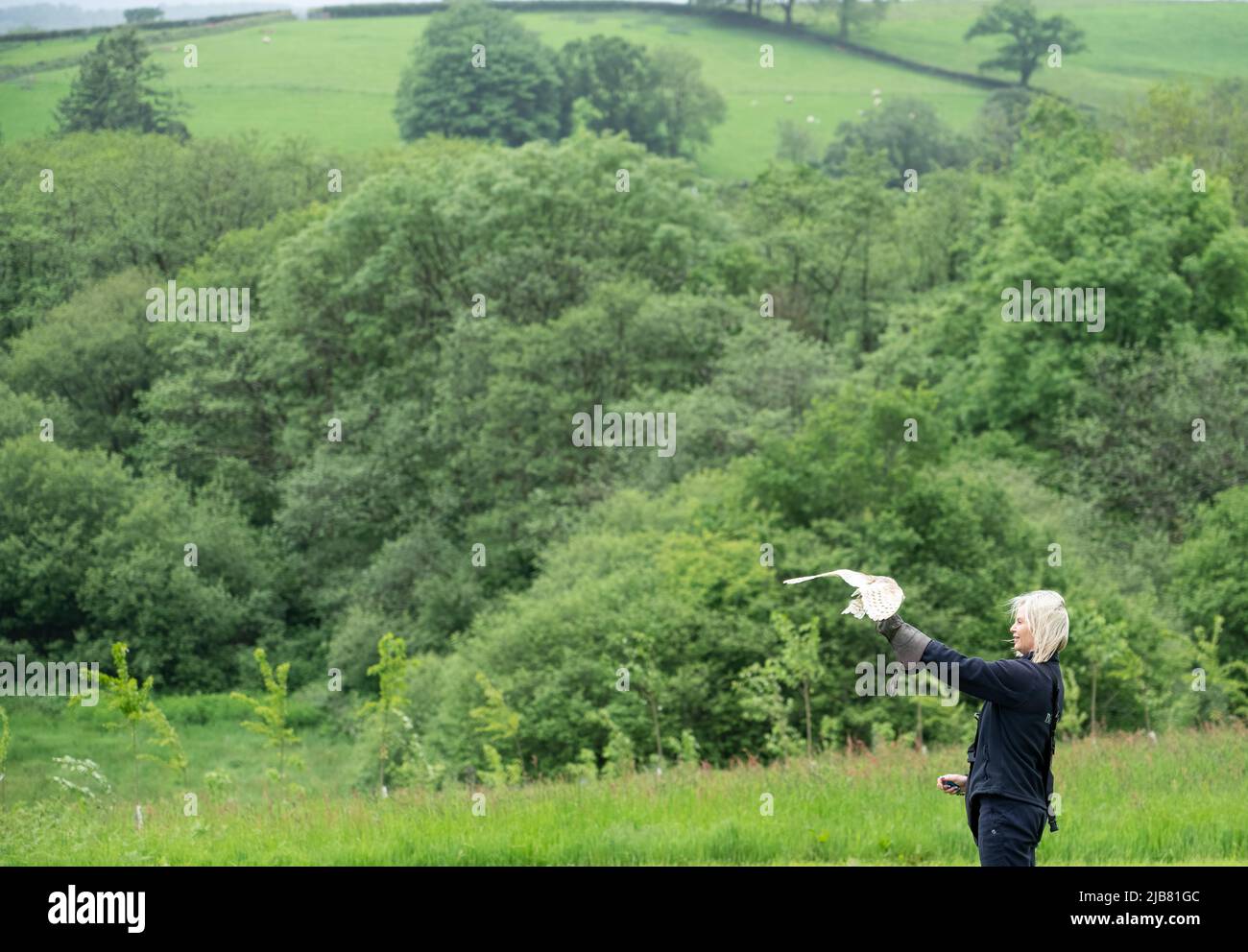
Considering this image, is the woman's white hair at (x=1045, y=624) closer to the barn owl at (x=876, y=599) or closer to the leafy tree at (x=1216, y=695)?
the barn owl at (x=876, y=599)

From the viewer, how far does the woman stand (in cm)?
647

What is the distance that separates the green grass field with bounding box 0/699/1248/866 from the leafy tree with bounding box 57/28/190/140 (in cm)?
8063

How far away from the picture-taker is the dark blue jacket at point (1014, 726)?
643 cm

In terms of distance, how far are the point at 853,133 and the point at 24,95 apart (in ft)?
179

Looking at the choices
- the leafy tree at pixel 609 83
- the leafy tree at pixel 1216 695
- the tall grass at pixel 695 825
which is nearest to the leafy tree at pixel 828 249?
the leafy tree at pixel 609 83

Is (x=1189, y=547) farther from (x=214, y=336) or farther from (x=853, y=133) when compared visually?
(x=853, y=133)

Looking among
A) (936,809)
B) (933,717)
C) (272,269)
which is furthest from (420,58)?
(936,809)

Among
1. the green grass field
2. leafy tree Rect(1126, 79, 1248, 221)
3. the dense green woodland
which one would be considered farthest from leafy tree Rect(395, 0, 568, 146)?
the green grass field

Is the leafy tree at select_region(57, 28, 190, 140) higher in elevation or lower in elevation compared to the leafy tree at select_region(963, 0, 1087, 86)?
lower

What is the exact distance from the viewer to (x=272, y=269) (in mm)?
58219

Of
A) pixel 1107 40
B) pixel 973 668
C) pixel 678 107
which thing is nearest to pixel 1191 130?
pixel 1107 40

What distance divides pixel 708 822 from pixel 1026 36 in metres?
102

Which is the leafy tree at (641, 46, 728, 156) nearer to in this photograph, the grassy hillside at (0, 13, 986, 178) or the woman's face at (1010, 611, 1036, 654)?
the grassy hillside at (0, 13, 986, 178)

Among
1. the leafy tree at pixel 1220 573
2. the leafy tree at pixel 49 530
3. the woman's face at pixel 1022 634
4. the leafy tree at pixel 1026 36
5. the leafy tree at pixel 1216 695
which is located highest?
the leafy tree at pixel 1026 36
